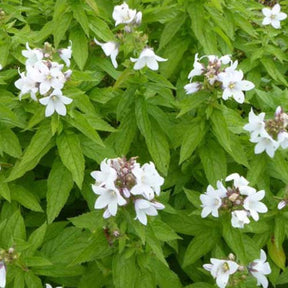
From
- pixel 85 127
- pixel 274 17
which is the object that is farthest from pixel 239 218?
pixel 274 17

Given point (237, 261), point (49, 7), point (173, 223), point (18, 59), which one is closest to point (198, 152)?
point (173, 223)

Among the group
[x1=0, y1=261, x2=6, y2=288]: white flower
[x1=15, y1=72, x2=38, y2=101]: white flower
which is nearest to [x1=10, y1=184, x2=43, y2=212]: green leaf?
[x1=0, y1=261, x2=6, y2=288]: white flower

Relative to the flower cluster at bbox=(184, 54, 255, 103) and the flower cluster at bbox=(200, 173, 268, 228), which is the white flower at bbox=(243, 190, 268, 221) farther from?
the flower cluster at bbox=(184, 54, 255, 103)

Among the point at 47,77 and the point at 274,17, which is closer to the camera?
the point at 47,77

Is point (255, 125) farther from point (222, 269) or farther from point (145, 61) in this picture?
point (222, 269)

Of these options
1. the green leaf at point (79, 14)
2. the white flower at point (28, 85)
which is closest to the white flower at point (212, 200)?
the white flower at point (28, 85)

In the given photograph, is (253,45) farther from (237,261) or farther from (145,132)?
(237,261)
